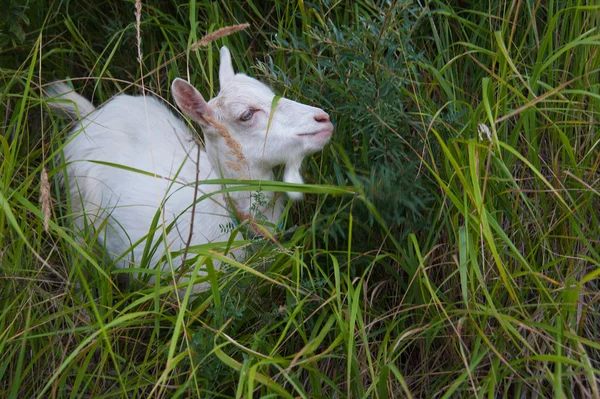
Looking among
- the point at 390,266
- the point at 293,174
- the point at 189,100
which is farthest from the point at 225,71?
the point at 390,266

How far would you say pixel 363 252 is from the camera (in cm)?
278

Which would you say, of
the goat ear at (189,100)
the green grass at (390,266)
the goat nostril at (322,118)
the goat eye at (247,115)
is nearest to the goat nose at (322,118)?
the goat nostril at (322,118)

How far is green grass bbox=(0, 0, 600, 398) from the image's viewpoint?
2336 mm

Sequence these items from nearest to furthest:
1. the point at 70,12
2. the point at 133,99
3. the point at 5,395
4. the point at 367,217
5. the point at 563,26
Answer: the point at 5,395
the point at 367,217
the point at 563,26
the point at 133,99
the point at 70,12

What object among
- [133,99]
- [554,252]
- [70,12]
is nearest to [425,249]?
[554,252]

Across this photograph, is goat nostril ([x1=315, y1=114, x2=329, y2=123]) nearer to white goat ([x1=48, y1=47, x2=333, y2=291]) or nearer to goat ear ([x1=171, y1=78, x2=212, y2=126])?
white goat ([x1=48, y1=47, x2=333, y2=291])

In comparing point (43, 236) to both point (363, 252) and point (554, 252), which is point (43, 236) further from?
point (554, 252)

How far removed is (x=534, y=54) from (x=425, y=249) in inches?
40.5

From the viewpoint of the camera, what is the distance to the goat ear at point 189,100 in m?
2.79

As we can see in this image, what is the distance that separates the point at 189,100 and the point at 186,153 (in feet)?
1.24

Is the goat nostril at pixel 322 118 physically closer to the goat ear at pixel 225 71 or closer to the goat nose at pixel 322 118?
the goat nose at pixel 322 118

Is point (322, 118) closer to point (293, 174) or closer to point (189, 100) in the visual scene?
point (293, 174)

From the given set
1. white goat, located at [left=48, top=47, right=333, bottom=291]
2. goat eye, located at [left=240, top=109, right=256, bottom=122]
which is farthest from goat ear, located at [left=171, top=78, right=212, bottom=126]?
goat eye, located at [left=240, top=109, right=256, bottom=122]

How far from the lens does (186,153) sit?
3.17m
